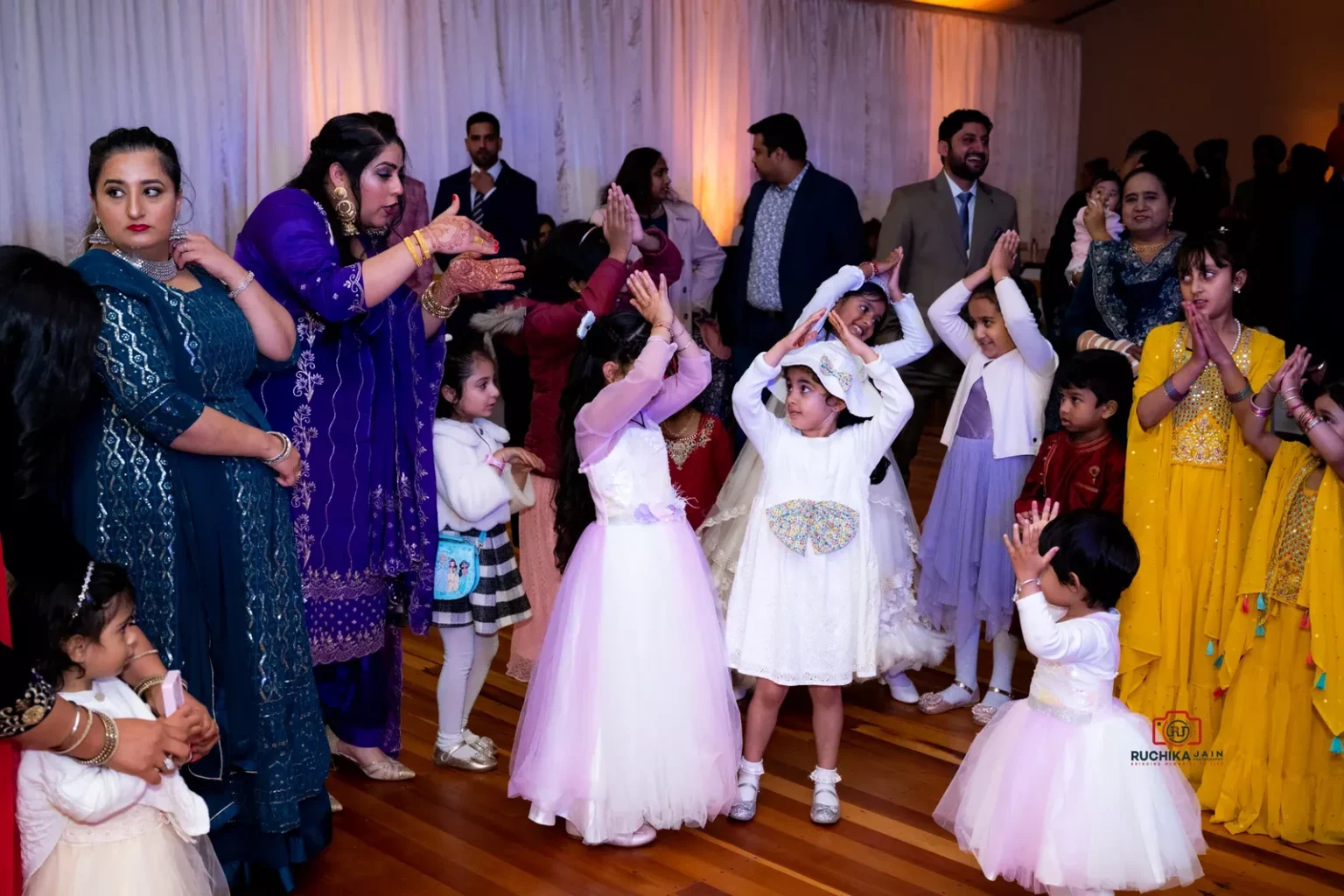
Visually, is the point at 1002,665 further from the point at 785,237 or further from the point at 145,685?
the point at 145,685

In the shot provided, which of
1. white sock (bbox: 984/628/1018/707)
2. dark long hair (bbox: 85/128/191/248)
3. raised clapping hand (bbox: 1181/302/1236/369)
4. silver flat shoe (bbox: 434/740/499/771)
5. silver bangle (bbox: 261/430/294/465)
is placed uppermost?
dark long hair (bbox: 85/128/191/248)

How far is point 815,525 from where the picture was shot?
3223mm

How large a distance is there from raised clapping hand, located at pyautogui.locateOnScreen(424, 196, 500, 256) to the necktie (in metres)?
2.63

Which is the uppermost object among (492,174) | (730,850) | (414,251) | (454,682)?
(492,174)

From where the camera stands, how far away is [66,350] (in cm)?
229

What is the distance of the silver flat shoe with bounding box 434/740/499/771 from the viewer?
3.61 metres

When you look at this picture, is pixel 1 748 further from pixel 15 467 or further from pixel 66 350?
pixel 66 350

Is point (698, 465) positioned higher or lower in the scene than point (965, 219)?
lower

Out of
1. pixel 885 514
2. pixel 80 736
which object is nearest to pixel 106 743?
pixel 80 736

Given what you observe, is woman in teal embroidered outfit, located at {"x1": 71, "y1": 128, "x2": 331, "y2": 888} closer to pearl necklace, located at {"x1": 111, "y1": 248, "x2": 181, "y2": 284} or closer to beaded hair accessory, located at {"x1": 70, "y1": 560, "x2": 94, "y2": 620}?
pearl necklace, located at {"x1": 111, "y1": 248, "x2": 181, "y2": 284}

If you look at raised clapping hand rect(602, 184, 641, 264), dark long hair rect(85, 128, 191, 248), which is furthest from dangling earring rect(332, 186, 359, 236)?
raised clapping hand rect(602, 184, 641, 264)

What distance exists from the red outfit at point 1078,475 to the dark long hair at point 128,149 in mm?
2299

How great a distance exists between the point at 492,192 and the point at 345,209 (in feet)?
13.7

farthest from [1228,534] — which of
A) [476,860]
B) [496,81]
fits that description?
[496,81]
